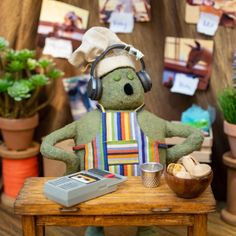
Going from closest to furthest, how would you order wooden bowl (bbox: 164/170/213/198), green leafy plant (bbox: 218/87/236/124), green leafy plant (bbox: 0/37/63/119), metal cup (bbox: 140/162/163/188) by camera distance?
wooden bowl (bbox: 164/170/213/198)
metal cup (bbox: 140/162/163/188)
green leafy plant (bbox: 218/87/236/124)
green leafy plant (bbox: 0/37/63/119)

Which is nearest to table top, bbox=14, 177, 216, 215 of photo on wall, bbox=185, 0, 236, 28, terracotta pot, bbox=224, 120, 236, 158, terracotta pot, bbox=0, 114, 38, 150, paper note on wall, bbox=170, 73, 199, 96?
terracotta pot, bbox=224, 120, 236, 158

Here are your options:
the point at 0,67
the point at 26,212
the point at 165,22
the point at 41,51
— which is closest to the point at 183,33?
the point at 165,22

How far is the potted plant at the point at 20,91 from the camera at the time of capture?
6.79 ft

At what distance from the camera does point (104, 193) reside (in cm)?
131

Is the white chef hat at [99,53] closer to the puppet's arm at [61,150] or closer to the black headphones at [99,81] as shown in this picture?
the black headphones at [99,81]

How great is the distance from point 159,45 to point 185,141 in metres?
0.80

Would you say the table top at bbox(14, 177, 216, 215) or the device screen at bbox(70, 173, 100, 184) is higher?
the device screen at bbox(70, 173, 100, 184)

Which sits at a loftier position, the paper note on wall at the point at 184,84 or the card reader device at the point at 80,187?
the paper note on wall at the point at 184,84

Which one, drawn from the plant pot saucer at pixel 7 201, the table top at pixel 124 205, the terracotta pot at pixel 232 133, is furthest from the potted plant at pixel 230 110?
the plant pot saucer at pixel 7 201

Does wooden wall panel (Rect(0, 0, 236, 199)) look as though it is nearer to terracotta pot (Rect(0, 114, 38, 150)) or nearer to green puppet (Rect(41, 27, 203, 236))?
terracotta pot (Rect(0, 114, 38, 150))

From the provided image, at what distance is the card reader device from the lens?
4.05 feet

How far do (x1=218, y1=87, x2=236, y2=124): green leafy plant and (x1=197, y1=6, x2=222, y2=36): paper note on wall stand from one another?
1.14 ft

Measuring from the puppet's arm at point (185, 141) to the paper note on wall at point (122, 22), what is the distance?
2.53ft

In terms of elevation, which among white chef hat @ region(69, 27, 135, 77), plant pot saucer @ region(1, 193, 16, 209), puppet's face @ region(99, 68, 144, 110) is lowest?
plant pot saucer @ region(1, 193, 16, 209)
